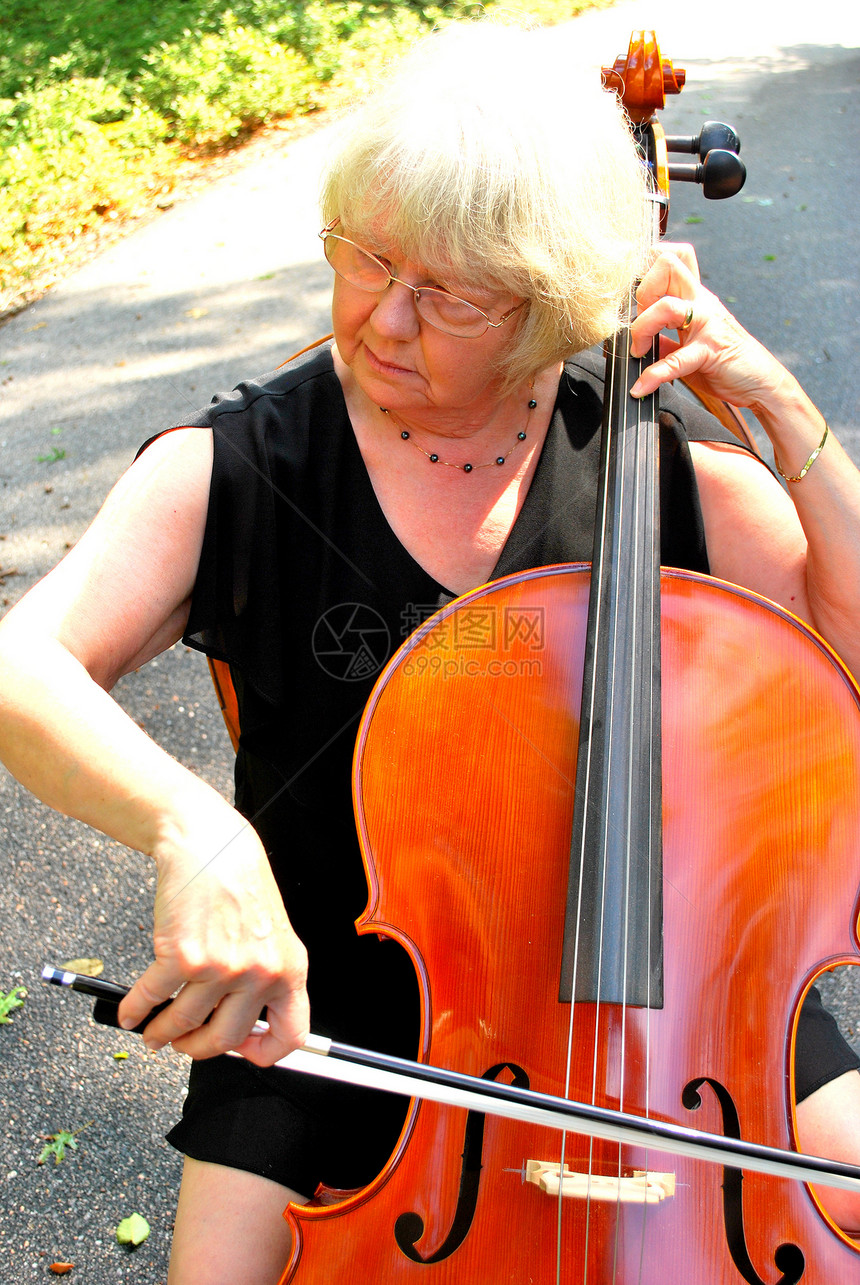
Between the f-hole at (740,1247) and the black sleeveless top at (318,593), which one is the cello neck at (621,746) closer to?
the black sleeveless top at (318,593)

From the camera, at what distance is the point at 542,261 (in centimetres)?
116

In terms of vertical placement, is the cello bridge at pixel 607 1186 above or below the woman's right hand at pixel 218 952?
below

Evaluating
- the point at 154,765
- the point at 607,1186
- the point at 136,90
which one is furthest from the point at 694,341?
the point at 136,90

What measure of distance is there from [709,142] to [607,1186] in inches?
62.6

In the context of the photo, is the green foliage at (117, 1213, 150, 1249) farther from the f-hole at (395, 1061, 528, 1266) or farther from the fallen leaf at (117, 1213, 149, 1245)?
the f-hole at (395, 1061, 528, 1266)

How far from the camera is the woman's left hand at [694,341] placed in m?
1.30

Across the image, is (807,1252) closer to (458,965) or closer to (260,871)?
(458,965)

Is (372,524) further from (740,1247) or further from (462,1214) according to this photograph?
(740,1247)

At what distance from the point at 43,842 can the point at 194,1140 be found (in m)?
1.19

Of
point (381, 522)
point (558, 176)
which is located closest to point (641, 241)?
point (558, 176)

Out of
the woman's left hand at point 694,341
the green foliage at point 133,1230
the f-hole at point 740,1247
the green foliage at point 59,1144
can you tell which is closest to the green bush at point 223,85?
the woman's left hand at point 694,341

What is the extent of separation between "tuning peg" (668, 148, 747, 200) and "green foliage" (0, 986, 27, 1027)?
6.04 ft

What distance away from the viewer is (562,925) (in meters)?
1.11

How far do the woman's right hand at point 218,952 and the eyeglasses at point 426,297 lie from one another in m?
0.63
